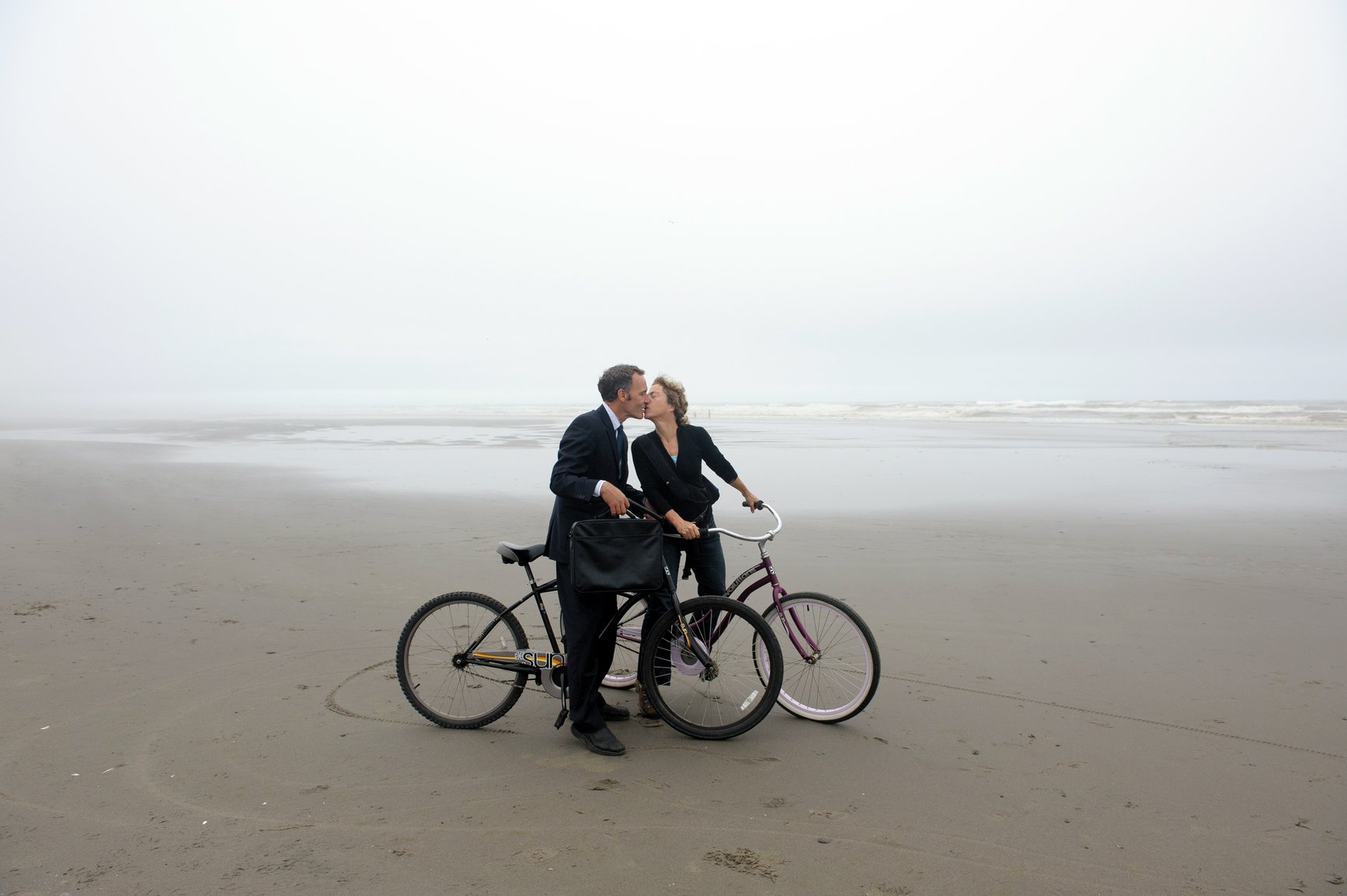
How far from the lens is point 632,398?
168 inches

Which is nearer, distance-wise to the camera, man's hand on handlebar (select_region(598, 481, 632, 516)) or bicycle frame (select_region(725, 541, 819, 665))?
man's hand on handlebar (select_region(598, 481, 632, 516))

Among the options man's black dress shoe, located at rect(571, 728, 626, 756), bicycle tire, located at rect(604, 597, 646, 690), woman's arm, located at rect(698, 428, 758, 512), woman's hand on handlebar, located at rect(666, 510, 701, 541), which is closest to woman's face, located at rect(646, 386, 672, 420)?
woman's arm, located at rect(698, 428, 758, 512)

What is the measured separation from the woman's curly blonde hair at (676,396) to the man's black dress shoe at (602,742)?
1.82 m

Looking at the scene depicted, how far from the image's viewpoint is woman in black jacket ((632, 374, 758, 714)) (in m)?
4.61

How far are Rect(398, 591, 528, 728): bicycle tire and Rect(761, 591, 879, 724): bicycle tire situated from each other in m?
1.38

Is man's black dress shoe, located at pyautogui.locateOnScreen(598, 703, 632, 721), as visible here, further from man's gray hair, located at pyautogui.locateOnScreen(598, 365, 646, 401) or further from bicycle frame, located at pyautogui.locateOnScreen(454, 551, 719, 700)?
man's gray hair, located at pyautogui.locateOnScreen(598, 365, 646, 401)

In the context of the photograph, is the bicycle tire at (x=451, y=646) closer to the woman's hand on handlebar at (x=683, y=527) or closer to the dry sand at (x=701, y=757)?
the dry sand at (x=701, y=757)

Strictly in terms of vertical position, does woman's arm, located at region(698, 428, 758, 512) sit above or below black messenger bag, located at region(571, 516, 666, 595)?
above

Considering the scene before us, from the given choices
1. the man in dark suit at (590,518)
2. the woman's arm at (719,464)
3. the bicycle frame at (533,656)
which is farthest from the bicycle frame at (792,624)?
the man in dark suit at (590,518)

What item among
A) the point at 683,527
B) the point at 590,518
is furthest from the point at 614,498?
the point at 683,527

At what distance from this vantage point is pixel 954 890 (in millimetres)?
2852

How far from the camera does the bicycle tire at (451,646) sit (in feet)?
14.4

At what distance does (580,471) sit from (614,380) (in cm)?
51

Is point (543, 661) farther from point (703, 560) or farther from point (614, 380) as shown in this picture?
point (614, 380)
